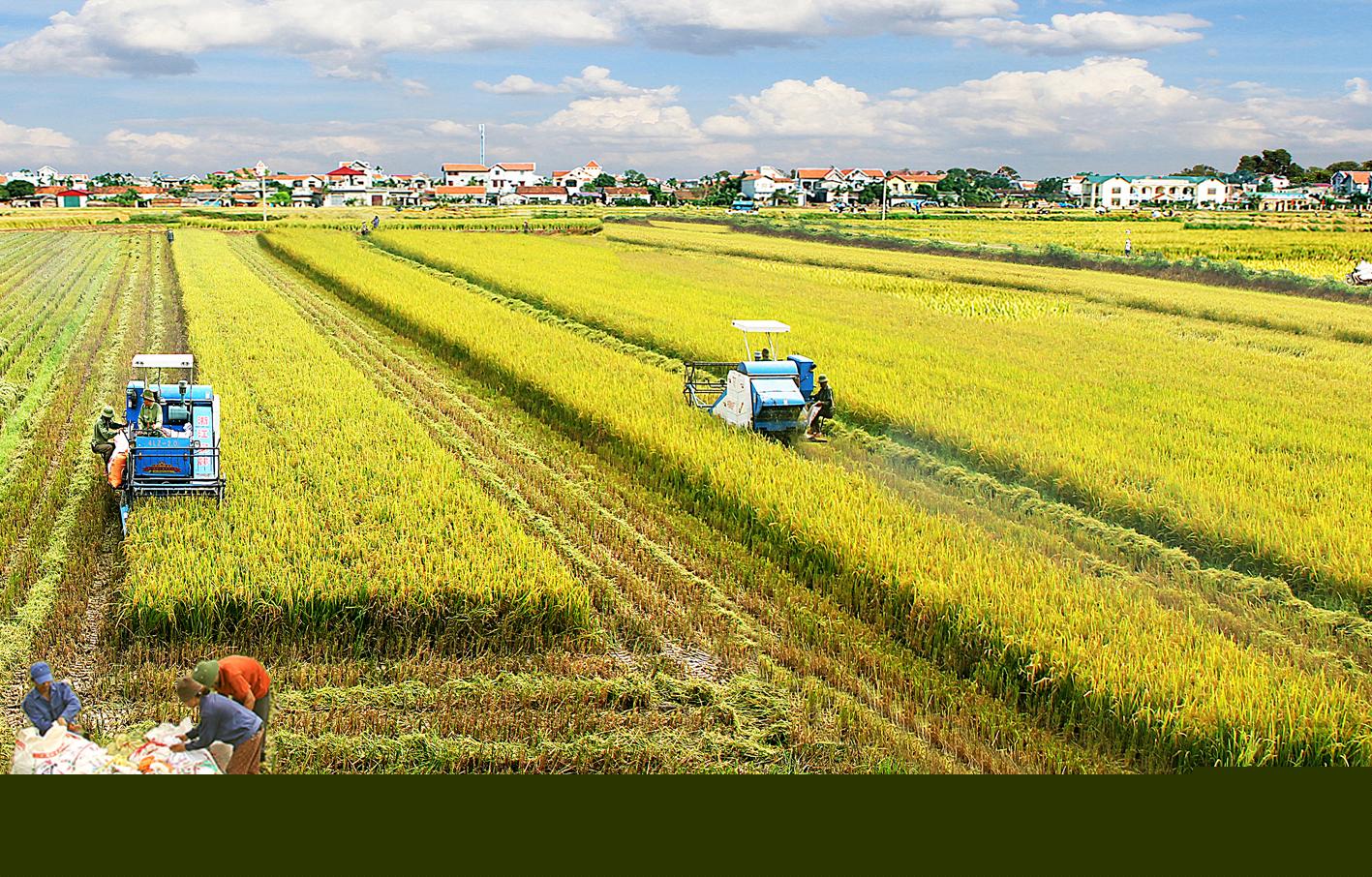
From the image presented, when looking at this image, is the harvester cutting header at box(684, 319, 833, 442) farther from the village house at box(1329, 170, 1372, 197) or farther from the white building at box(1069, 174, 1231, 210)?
the white building at box(1069, 174, 1231, 210)

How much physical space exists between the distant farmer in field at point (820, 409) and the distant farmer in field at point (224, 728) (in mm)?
7901

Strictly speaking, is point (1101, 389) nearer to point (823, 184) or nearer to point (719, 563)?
point (719, 563)

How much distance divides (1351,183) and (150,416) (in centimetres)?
8499

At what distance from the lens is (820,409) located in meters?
12.0

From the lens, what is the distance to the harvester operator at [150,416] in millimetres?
8977

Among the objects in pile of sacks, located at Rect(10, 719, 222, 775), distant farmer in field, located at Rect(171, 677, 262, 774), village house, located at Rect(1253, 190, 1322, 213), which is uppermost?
village house, located at Rect(1253, 190, 1322, 213)

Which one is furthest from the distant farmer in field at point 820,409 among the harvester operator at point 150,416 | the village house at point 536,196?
the village house at point 536,196

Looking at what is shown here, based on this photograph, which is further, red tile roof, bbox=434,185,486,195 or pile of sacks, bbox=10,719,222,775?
red tile roof, bbox=434,185,486,195

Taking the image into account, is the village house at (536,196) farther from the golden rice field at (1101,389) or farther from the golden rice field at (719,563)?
the golden rice field at (719,563)

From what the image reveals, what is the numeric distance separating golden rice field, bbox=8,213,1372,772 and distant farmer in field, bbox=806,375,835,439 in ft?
0.97

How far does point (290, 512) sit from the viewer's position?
8805 millimetres

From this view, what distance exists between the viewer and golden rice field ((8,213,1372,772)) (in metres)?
6.20

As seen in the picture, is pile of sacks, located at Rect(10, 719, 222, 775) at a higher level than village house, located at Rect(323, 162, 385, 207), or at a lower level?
lower

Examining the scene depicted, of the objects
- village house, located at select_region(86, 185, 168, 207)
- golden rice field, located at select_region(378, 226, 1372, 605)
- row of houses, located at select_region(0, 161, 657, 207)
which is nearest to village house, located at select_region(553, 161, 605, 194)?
row of houses, located at select_region(0, 161, 657, 207)
